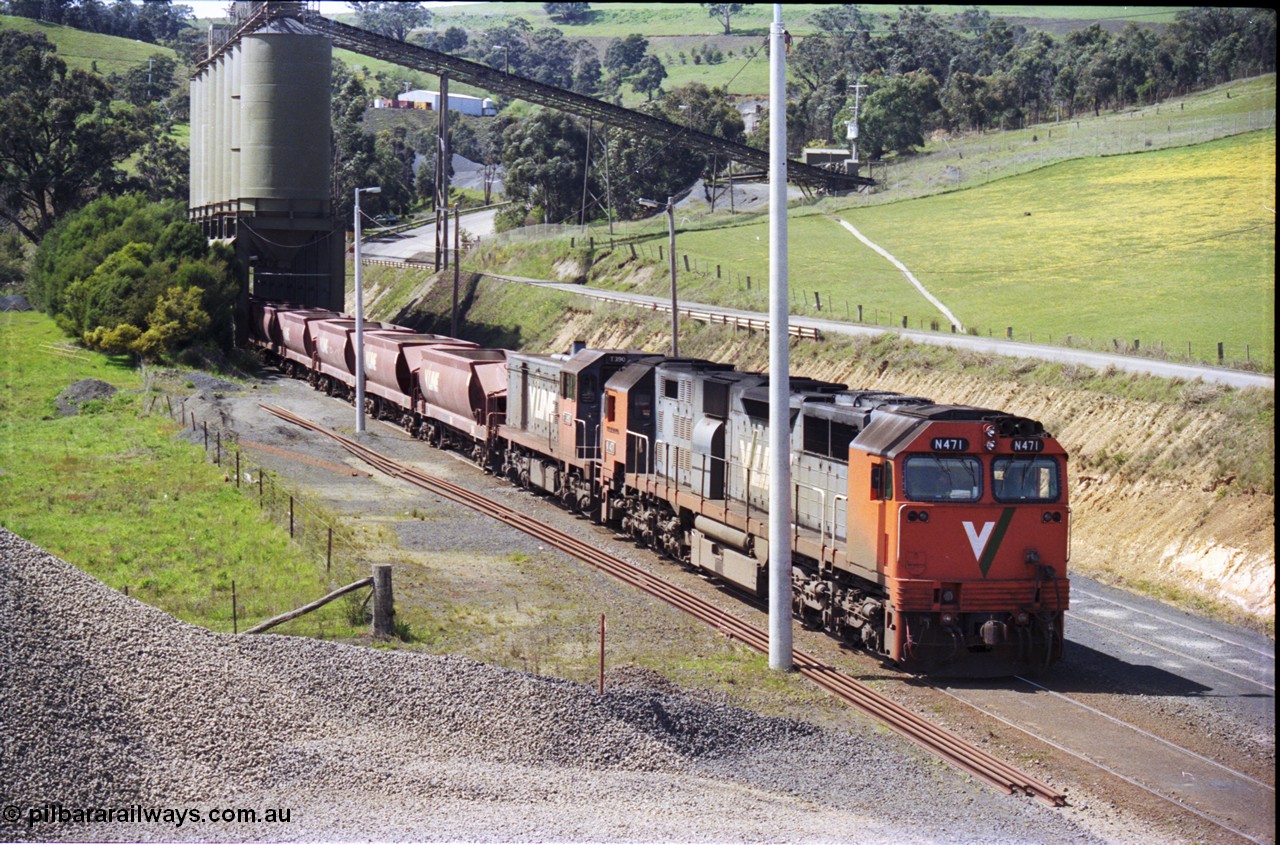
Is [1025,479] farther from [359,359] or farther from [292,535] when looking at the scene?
[359,359]

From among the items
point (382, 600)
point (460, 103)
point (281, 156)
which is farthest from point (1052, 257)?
point (460, 103)

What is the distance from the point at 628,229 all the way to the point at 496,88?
A: 22.7 meters

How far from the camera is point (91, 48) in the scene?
525ft

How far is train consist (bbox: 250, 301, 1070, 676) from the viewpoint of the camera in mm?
19109

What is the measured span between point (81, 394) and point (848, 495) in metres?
38.0

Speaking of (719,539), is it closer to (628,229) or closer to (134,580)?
(134,580)

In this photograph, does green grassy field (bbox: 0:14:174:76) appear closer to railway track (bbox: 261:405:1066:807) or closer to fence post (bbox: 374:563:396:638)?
railway track (bbox: 261:405:1066:807)

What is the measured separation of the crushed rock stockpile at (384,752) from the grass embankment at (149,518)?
11.0 feet

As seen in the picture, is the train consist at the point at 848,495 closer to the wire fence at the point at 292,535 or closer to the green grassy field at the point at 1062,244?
the wire fence at the point at 292,535

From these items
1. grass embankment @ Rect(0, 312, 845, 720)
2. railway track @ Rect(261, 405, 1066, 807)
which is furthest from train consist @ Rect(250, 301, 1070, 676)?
grass embankment @ Rect(0, 312, 845, 720)

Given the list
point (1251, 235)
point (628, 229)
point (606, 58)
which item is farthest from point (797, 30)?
point (1251, 235)

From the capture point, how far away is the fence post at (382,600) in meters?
19.8

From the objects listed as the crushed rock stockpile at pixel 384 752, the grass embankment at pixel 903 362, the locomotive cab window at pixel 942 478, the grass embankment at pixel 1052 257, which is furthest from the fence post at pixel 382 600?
the grass embankment at pixel 1052 257

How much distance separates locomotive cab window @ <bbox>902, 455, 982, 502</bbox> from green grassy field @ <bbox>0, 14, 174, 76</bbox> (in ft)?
489
